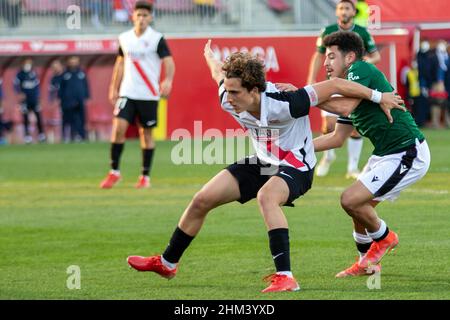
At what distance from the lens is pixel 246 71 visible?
26.4 ft

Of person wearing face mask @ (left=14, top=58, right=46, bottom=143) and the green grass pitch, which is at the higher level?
the green grass pitch

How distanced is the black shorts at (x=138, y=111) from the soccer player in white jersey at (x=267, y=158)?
8.03 metres

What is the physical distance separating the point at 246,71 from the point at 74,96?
2280 cm

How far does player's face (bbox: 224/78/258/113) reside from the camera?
26.4 feet

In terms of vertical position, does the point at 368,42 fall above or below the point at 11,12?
above

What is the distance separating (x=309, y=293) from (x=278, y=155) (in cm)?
108

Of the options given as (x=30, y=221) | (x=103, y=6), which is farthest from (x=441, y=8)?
(x=103, y=6)

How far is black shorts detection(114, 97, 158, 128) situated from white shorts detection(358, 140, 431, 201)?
827cm

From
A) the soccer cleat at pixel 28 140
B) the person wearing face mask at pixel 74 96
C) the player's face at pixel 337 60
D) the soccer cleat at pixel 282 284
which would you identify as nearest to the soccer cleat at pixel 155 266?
the soccer cleat at pixel 282 284

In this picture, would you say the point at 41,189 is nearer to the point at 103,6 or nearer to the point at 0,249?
the point at 0,249

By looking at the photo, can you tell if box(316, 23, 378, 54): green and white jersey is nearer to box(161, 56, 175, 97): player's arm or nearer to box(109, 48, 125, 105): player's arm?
box(161, 56, 175, 97): player's arm

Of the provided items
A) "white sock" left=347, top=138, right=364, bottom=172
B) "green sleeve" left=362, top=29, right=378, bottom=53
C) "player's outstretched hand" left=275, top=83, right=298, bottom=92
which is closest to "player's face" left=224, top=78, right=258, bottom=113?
"player's outstretched hand" left=275, top=83, right=298, bottom=92

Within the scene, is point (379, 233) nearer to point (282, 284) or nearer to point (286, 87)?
point (282, 284)

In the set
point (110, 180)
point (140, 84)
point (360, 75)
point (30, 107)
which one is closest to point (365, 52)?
point (140, 84)
